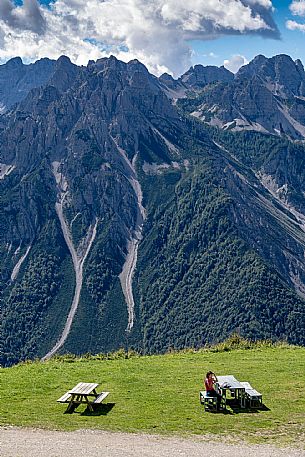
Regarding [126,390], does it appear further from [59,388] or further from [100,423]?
[100,423]

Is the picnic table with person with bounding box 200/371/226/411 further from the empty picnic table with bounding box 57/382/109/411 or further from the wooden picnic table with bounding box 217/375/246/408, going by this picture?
the empty picnic table with bounding box 57/382/109/411

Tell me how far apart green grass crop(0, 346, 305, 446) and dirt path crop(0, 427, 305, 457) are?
3.95 feet

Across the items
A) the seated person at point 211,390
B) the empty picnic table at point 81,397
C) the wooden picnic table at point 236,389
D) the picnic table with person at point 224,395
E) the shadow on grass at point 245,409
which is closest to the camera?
the shadow on grass at point 245,409

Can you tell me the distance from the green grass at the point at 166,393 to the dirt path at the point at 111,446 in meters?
1.20

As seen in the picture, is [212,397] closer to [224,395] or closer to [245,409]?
[224,395]

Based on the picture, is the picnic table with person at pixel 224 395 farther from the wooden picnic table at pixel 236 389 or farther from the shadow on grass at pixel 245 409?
the shadow on grass at pixel 245 409

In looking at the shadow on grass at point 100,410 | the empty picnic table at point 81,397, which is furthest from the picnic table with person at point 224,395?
the empty picnic table at point 81,397

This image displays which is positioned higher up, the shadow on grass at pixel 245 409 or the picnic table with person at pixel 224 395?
the picnic table with person at pixel 224 395

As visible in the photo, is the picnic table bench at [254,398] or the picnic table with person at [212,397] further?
the picnic table bench at [254,398]

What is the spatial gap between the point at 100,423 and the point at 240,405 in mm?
8784

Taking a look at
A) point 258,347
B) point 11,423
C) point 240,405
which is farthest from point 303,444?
point 258,347

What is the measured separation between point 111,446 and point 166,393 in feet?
33.5

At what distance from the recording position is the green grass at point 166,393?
2844cm

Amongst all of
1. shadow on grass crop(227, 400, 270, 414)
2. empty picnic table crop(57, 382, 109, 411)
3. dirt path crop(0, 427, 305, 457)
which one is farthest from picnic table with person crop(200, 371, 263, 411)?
empty picnic table crop(57, 382, 109, 411)
